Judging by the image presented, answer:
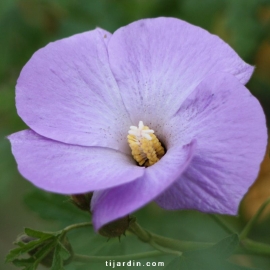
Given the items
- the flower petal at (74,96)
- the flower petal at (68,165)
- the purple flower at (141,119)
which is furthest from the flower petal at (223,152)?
the flower petal at (74,96)

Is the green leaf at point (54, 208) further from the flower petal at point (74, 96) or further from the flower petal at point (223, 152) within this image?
the flower petal at point (223, 152)

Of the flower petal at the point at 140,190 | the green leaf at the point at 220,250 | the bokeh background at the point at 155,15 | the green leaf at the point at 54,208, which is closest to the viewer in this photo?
the flower petal at the point at 140,190

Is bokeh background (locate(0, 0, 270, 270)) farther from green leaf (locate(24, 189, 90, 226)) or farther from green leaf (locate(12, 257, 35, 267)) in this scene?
green leaf (locate(12, 257, 35, 267))

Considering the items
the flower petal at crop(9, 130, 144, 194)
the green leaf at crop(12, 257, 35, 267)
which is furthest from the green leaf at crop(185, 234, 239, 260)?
the green leaf at crop(12, 257, 35, 267)

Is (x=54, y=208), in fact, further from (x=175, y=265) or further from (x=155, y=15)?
(x=155, y=15)

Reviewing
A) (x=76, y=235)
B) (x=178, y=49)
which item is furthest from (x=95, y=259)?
(x=178, y=49)

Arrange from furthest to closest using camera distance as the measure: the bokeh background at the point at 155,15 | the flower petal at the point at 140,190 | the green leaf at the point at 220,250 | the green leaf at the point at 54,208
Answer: the bokeh background at the point at 155,15, the green leaf at the point at 54,208, the green leaf at the point at 220,250, the flower petal at the point at 140,190
